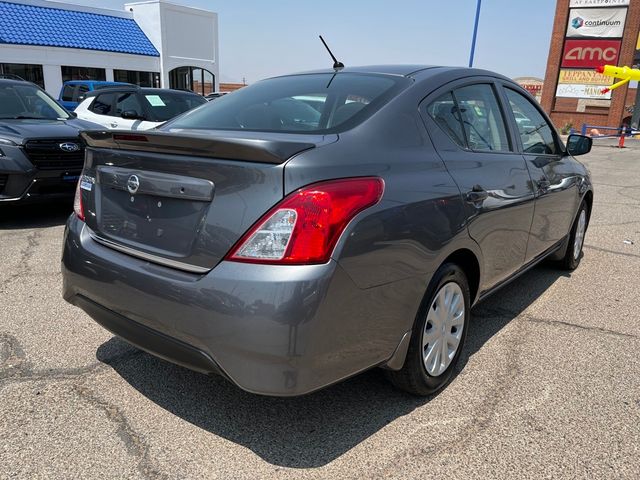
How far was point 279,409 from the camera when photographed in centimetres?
274

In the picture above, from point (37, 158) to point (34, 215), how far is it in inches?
49.1

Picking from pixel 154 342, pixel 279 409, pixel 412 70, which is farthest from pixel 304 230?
pixel 412 70

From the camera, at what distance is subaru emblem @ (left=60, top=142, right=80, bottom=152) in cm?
628

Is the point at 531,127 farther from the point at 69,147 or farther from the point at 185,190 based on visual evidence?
the point at 69,147

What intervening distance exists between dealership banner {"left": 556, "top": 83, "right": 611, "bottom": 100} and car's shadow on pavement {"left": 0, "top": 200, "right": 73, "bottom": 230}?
31.2 metres

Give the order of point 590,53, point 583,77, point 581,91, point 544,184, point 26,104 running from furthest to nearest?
point 581,91 < point 583,77 < point 590,53 < point 26,104 < point 544,184

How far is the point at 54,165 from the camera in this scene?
20.4 ft

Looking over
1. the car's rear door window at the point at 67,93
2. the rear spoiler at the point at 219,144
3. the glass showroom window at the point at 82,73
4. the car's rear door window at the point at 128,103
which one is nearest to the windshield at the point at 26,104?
the car's rear door window at the point at 128,103

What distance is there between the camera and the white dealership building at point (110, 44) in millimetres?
23156

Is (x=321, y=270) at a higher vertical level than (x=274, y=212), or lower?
lower

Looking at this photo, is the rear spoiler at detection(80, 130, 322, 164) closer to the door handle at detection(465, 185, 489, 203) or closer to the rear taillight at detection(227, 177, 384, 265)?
the rear taillight at detection(227, 177, 384, 265)

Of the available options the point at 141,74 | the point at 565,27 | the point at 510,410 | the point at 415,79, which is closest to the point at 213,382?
the point at 510,410

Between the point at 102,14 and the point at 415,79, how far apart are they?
94.6 feet

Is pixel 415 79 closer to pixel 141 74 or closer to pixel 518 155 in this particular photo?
pixel 518 155
